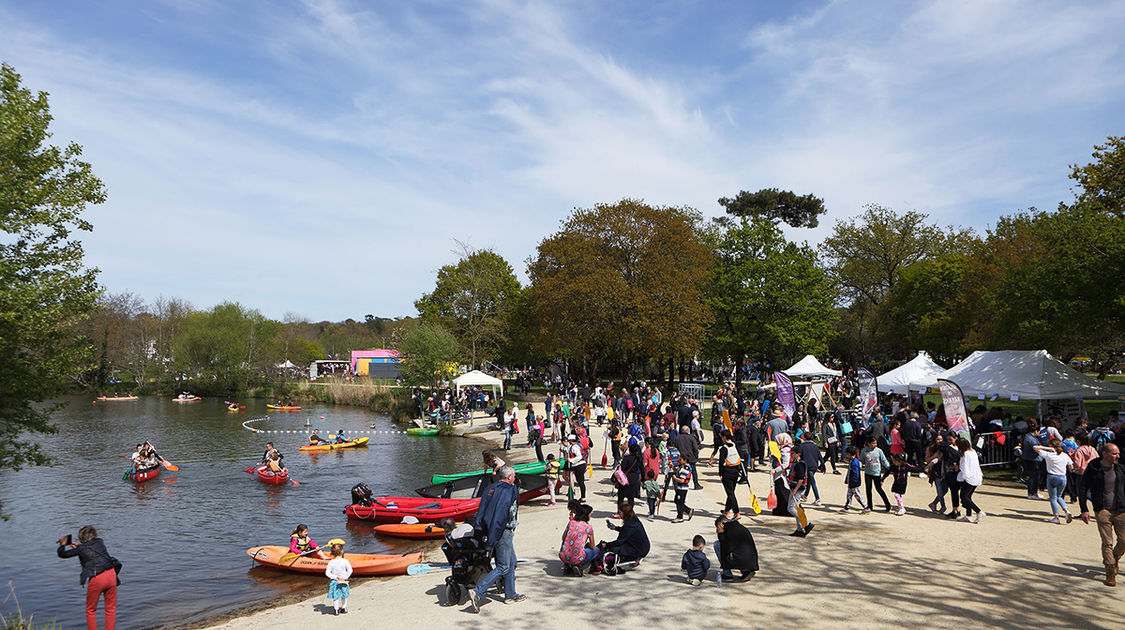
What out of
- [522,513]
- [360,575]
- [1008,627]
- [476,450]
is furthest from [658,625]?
[476,450]

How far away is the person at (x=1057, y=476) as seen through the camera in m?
13.2

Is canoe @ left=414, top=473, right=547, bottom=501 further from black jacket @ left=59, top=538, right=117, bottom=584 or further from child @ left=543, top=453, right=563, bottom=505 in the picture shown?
black jacket @ left=59, top=538, right=117, bottom=584

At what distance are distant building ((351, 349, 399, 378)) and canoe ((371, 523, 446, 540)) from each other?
65.5m

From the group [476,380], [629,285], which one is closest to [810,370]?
[629,285]

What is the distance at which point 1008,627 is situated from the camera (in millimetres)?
8172

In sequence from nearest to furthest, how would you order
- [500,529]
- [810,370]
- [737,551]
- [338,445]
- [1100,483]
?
[500,529]
[1100,483]
[737,551]
[338,445]
[810,370]

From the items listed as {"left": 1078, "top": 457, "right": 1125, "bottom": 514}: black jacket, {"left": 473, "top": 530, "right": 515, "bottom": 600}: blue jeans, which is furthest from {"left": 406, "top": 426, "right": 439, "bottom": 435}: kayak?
{"left": 1078, "top": 457, "right": 1125, "bottom": 514}: black jacket

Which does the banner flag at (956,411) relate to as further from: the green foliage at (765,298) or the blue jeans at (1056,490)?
the green foliage at (765,298)

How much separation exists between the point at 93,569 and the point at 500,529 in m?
6.29

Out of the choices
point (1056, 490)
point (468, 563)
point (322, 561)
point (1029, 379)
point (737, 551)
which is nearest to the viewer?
point (468, 563)

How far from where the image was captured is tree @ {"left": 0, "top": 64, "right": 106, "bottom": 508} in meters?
11.9

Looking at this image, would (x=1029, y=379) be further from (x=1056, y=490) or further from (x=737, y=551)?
(x=737, y=551)

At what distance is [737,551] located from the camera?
10.1 meters

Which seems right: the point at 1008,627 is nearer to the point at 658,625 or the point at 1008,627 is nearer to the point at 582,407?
the point at 658,625
